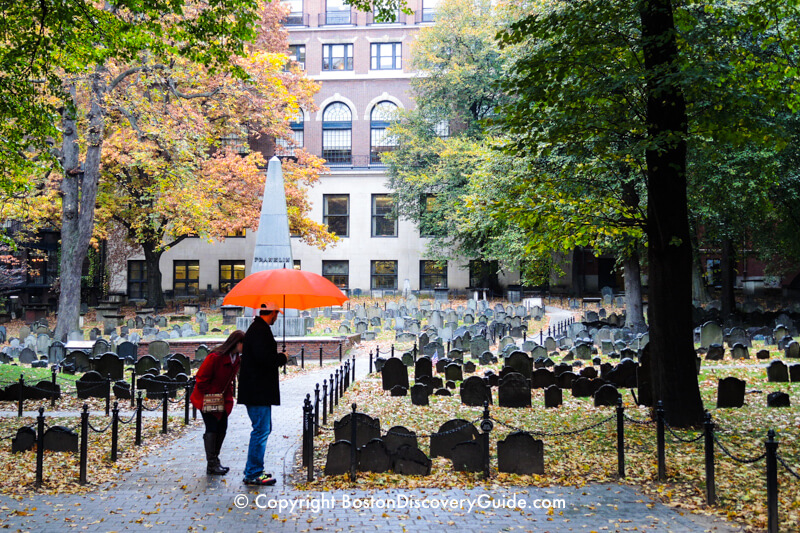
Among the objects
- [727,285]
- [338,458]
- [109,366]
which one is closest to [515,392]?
[338,458]

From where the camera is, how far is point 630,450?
347 inches

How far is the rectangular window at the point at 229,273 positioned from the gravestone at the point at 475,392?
37545mm

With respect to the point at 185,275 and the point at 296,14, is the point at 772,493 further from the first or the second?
the point at 296,14

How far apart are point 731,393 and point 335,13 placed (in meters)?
43.7

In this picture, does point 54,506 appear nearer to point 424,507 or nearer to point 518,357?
point 424,507

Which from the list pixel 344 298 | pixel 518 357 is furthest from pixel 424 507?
pixel 518 357

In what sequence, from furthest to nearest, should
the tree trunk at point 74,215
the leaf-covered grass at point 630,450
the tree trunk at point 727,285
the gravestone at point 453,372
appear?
the tree trunk at point 727,285 → the tree trunk at point 74,215 → the gravestone at point 453,372 → the leaf-covered grass at point 630,450

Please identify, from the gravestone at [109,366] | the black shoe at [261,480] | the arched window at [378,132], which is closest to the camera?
the black shoe at [261,480]

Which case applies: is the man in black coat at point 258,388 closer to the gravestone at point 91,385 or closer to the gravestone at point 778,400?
the gravestone at point 91,385

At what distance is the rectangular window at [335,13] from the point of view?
157ft

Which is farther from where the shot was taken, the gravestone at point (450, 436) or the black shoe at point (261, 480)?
the gravestone at point (450, 436)

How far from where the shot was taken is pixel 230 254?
47.3 m

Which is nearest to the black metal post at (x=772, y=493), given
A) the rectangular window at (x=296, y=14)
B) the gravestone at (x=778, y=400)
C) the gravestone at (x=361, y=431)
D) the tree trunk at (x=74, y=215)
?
the gravestone at (x=361, y=431)

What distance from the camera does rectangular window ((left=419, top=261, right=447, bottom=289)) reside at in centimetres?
4726
